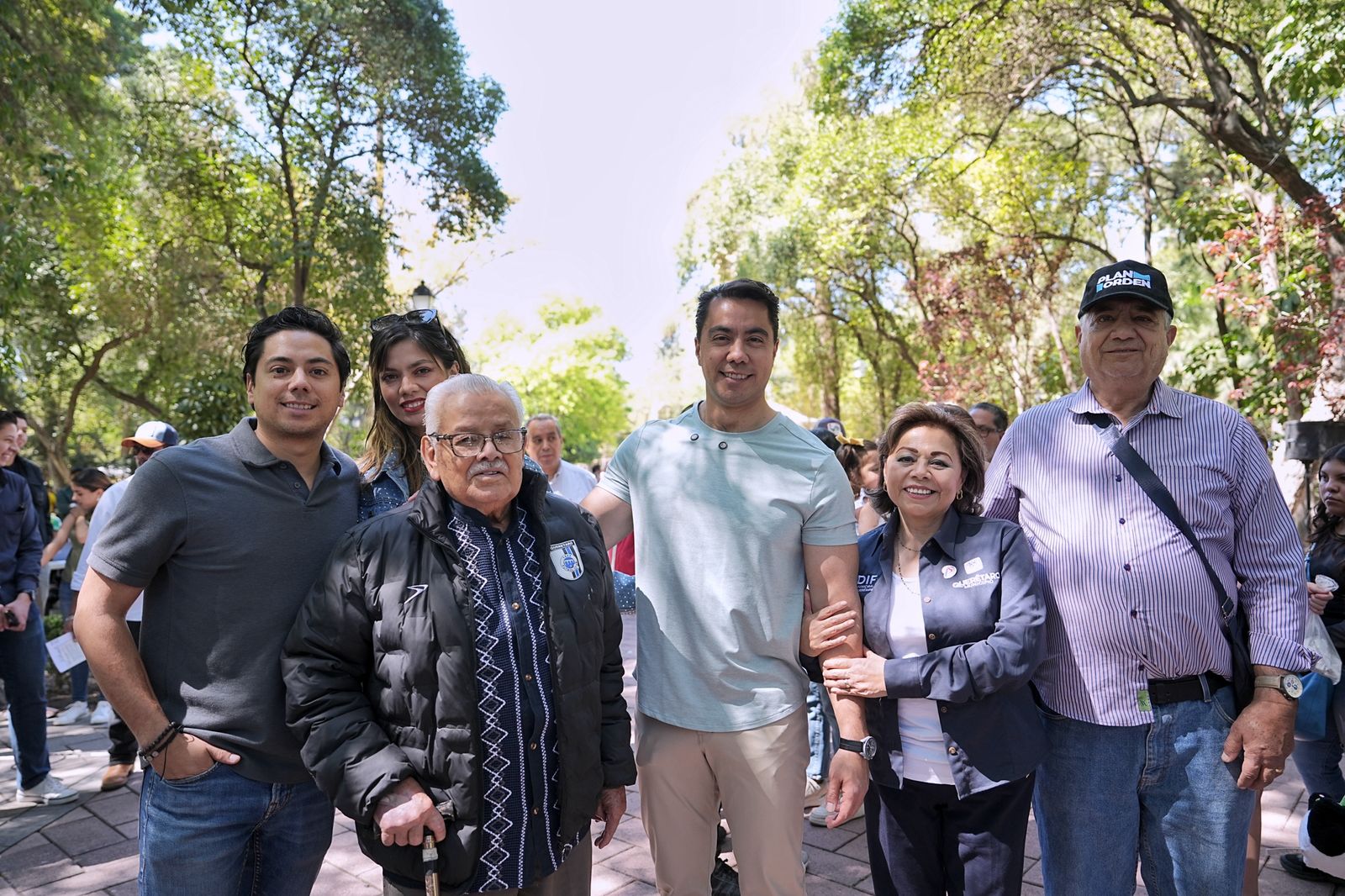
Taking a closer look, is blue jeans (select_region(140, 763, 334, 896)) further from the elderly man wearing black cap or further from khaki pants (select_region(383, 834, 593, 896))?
the elderly man wearing black cap

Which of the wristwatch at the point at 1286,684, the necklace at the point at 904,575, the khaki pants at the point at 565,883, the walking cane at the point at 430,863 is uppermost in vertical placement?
the necklace at the point at 904,575

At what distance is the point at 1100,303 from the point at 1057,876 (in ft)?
5.40

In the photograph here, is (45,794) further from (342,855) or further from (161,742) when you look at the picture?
(161,742)

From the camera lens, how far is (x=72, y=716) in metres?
6.85

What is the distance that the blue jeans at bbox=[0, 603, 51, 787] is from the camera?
15.8 ft

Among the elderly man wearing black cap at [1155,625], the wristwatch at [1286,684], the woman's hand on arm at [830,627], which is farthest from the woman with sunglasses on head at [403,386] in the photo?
the wristwatch at [1286,684]

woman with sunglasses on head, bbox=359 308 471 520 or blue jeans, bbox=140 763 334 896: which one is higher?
woman with sunglasses on head, bbox=359 308 471 520

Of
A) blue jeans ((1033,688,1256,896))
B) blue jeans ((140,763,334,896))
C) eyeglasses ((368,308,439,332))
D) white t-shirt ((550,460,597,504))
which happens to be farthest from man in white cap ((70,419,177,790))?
blue jeans ((1033,688,1256,896))

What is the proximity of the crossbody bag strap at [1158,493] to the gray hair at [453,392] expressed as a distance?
1.67 meters

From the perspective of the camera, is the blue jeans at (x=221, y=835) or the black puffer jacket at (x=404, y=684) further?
the blue jeans at (x=221, y=835)

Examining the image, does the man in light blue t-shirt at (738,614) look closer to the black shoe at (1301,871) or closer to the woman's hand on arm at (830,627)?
the woman's hand on arm at (830,627)

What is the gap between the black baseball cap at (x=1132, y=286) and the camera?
2498 millimetres

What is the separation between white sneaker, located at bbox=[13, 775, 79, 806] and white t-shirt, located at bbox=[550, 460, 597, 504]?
337 centimetres

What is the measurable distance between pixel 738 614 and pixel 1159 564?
1144 mm
